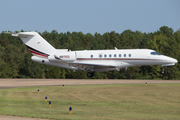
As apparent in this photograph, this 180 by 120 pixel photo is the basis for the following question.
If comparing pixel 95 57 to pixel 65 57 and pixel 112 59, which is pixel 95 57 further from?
pixel 65 57

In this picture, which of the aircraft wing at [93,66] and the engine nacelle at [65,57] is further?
the engine nacelle at [65,57]

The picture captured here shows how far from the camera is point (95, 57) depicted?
120ft

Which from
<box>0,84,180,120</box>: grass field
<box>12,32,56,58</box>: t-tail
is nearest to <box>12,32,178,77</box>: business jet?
<box>12,32,56,58</box>: t-tail

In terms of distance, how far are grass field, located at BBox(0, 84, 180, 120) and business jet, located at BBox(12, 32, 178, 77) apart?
1199cm

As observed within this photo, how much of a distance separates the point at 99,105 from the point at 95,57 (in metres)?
19.4

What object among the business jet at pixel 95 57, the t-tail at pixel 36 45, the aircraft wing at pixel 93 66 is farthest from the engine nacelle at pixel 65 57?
the t-tail at pixel 36 45

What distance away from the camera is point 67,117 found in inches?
529

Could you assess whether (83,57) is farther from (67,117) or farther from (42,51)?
(67,117)

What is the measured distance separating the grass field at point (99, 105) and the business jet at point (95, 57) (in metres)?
12.0

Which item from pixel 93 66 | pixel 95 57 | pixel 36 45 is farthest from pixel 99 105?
pixel 36 45

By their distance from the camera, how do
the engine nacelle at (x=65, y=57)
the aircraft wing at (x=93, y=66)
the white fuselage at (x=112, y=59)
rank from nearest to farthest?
1. the white fuselage at (x=112, y=59)
2. the aircraft wing at (x=93, y=66)
3. the engine nacelle at (x=65, y=57)

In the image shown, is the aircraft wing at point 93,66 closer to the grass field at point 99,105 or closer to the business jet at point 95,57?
the business jet at point 95,57

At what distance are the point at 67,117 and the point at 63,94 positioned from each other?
29.5 ft

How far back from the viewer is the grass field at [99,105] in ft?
45.8
